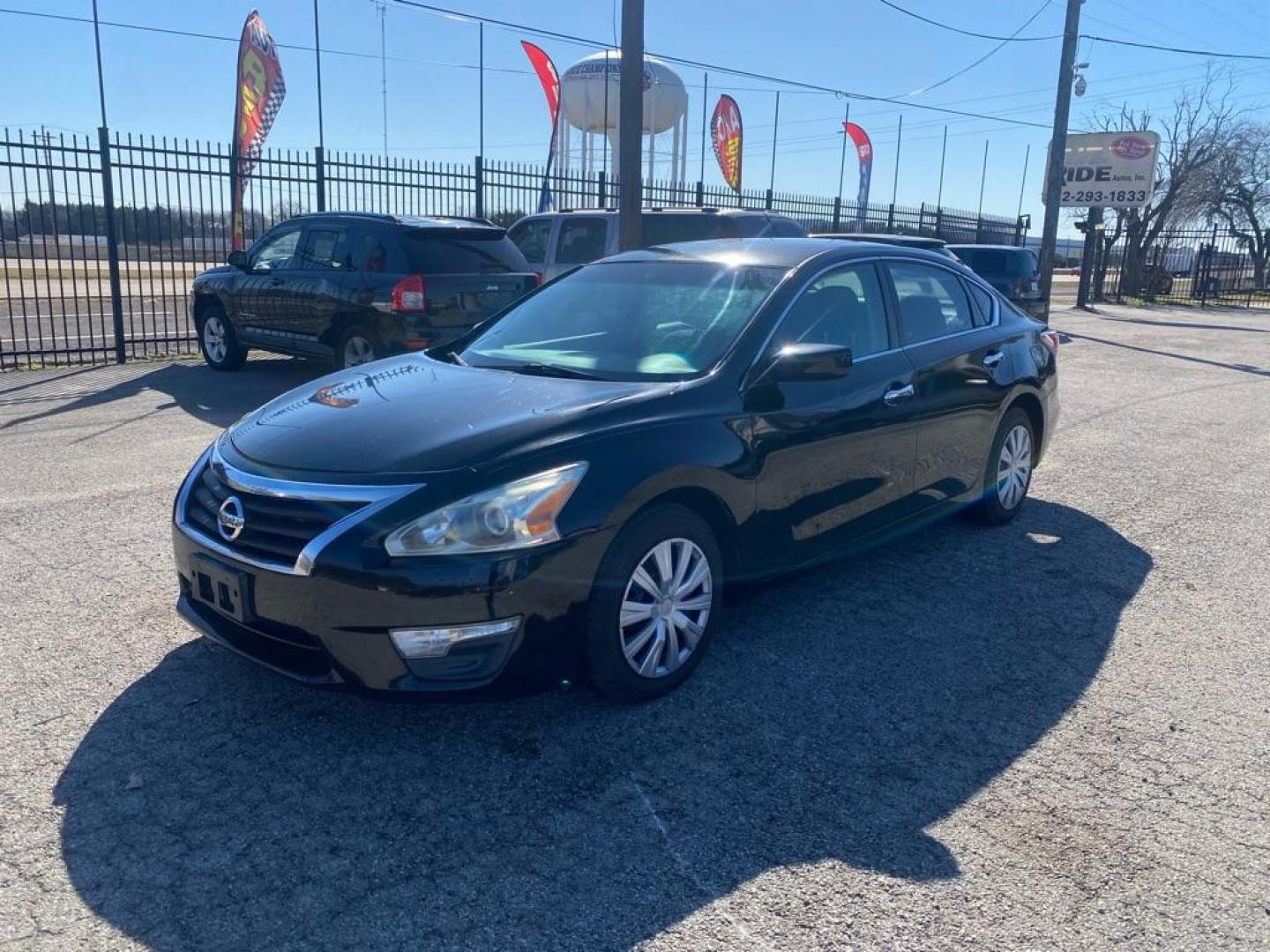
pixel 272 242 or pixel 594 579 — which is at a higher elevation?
pixel 272 242

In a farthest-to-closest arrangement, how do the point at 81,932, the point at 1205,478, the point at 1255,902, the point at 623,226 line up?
the point at 623,226 < the point at 1205,478 < the point at 1255,902 < the point at 81,932

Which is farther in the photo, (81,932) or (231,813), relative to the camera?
(231,813)

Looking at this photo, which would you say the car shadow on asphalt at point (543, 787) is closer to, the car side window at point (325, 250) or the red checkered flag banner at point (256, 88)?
the car side window at point (325, 250)

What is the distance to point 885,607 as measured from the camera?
4652mm

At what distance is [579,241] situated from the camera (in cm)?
1224

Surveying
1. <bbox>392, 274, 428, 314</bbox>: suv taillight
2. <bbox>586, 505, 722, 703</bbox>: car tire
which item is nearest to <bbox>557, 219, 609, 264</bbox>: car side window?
<bbox>392, 274, 428, 314</bbox>: suv taillight

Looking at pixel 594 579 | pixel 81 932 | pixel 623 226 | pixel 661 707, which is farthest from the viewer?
pixel 623 226

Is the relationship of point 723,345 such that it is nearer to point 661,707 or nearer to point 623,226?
point 661,707

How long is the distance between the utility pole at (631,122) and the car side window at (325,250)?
2745 mm

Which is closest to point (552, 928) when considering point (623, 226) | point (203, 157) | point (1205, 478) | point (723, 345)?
point (723, 345)

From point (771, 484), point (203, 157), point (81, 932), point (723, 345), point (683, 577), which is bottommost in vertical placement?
point (81, 932)

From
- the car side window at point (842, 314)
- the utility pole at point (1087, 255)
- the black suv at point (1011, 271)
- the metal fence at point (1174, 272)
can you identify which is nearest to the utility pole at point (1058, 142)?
the black suv at point (1011, 271)

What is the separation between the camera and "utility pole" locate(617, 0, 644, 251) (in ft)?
33.4

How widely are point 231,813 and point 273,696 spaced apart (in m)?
0.74
